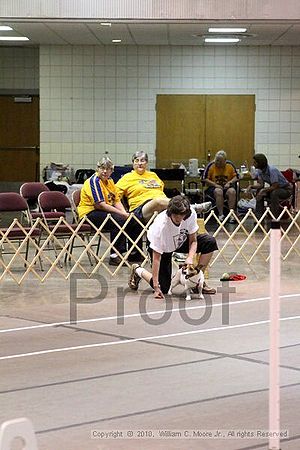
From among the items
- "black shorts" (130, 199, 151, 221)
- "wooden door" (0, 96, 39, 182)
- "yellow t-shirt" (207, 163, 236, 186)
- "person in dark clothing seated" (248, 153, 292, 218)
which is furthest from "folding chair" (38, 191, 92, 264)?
"wooden door" (0, 96, 39, 182)

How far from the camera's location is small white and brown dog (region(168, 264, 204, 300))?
26.7ft

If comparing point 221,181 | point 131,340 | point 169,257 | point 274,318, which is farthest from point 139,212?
point 274,318

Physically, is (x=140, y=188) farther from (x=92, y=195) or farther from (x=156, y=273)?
(x=156, y=273)

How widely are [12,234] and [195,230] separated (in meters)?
2.31

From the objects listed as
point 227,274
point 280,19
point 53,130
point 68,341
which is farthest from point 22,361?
point 53,130

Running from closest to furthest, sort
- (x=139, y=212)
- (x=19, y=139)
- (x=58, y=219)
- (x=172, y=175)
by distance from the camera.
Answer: (x=139, y=212)
(x=58, y=219)
(x=172, y=175)
(x=19, y=139)

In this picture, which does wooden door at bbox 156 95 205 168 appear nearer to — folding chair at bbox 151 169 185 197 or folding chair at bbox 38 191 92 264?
folding chair at bbox 151 169 185 197

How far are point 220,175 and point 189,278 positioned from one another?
6912 millimetres

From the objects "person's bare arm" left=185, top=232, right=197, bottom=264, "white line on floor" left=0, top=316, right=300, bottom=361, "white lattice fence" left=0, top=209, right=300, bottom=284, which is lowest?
"white line on floor" left=0, top=316, right=300, bottom=361

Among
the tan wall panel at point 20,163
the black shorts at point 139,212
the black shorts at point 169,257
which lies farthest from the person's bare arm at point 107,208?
the tan wall panel at point 20,163

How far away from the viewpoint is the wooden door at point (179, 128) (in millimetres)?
16953

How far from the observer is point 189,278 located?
8.19 meters

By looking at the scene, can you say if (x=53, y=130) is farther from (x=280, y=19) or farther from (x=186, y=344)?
(x=186, y=344)

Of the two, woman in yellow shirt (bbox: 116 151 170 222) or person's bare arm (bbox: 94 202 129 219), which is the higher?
woman in yellow shirt (bbox: 116 151 170 222)
